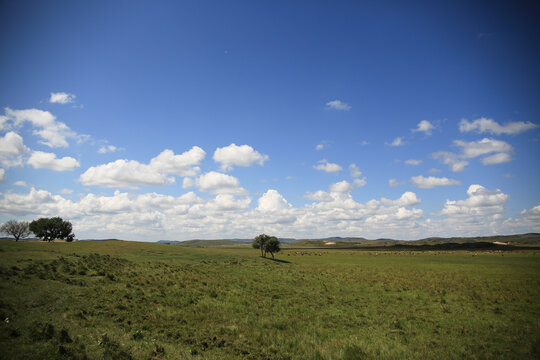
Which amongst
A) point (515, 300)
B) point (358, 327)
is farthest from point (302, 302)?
point (515, 300)

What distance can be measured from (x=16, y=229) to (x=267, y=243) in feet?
389

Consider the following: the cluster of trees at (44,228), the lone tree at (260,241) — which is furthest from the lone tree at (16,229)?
the lone tree at (260,241)

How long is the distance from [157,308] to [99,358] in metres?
8.78

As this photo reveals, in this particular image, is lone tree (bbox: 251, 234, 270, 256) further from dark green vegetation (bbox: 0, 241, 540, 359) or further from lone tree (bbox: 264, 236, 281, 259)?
dark green vegetation (bbox: 0, 241, 540, 359)

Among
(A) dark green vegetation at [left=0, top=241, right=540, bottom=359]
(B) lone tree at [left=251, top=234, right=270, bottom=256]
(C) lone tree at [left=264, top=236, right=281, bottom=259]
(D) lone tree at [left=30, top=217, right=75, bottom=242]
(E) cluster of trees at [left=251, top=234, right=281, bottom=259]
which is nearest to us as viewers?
(A) dark green vegetation at [left=0, top=241, right=540, bottom=359]

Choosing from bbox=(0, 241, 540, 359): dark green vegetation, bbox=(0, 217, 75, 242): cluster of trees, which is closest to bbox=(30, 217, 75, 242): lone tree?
bbox=(0, 217, 75, 242): cluster of trees

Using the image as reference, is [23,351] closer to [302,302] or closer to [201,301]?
[201,301]

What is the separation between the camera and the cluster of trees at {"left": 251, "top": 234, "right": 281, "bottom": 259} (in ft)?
280

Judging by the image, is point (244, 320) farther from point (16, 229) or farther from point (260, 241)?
point (16, 229)

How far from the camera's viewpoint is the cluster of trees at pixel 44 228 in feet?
335

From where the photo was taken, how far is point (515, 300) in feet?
85.1

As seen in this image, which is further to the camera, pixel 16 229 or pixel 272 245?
pixel 16 229

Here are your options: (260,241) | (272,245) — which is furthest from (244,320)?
(260,241)

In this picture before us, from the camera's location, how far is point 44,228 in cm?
10294
